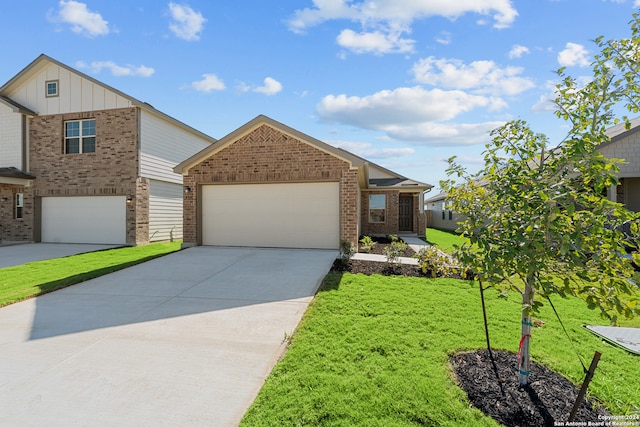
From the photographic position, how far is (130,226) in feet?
45.0

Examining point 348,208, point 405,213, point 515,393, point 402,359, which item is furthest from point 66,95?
point 515,393

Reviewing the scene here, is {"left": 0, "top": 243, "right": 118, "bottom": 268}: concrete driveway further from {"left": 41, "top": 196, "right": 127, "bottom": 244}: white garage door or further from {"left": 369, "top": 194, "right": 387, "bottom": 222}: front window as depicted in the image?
{"left": 369, "top": 194, "right": 387, "bottom": 222}: front window

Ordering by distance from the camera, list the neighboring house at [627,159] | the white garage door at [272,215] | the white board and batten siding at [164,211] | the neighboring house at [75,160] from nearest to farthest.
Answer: the white garage door at [272,215]
the neighboring house at [627,159]
the neighboring house at [75,160]
the white board and batten siding at [164,211]

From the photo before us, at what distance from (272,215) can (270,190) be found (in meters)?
0.91

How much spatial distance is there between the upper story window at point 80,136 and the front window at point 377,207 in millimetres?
13713

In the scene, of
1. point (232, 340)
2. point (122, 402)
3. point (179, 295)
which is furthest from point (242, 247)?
point (122, 402)

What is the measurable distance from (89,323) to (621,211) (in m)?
6.37

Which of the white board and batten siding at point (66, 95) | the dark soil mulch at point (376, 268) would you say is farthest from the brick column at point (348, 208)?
the white board and batten siding at point (66, 95)

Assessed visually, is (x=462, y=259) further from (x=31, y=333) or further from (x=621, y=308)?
(x=31, y=333)

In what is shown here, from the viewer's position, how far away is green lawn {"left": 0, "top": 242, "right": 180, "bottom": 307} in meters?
A: 6.34

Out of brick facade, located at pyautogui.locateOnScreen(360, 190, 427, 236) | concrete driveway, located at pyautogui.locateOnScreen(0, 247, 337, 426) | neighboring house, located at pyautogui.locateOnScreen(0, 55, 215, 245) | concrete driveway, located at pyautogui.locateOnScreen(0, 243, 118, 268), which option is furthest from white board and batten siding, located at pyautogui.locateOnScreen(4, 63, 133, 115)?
brick facade, located at pyautogui.locateOnScreen(360, 190, 427, 236)

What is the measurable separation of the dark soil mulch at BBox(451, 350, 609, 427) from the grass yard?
150mm

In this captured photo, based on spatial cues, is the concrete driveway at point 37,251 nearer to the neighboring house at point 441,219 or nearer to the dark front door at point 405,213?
the dark front door at point 405,213

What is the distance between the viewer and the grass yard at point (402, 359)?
261 centimetres
